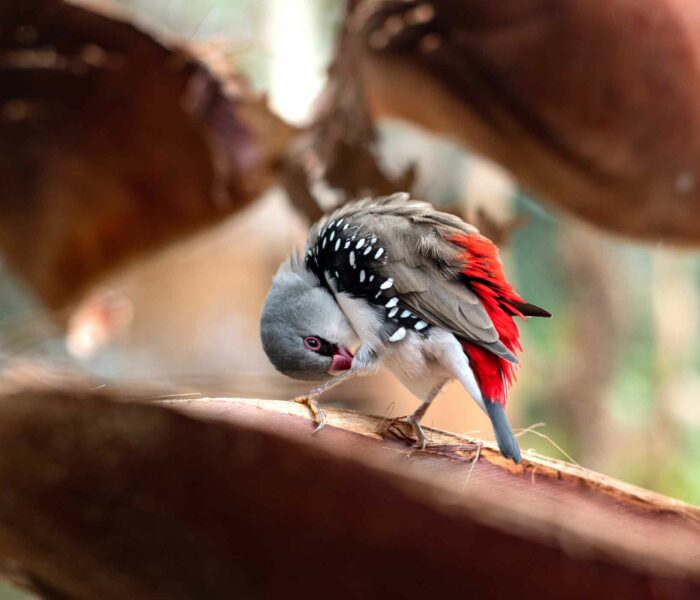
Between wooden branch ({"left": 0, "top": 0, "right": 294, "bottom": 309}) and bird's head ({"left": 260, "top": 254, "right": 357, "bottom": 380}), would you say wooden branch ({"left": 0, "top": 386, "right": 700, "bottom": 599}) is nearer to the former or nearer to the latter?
bird's head ({"left": 260, "top": 254, "right": 357, "bottom": 380})

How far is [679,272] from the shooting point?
2588 mm

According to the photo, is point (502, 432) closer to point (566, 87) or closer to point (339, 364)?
point (339, 364)

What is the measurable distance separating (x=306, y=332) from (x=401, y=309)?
75 millimetres

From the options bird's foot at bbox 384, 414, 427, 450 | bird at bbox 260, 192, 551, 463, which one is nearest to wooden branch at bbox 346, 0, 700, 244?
bird at bbox 260, 192, 551, 463

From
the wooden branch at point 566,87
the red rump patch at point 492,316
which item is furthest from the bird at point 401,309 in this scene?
the wooden branch at point 566,87

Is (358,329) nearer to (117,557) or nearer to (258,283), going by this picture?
(117,557)

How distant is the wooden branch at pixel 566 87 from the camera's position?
96cm

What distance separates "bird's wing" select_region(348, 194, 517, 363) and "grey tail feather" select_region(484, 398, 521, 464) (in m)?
0.04

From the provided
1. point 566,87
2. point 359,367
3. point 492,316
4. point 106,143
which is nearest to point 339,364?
point 359,367

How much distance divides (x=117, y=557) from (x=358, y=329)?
232mm

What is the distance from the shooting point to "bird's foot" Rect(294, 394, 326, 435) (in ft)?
1.42

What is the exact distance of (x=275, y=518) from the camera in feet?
1.15

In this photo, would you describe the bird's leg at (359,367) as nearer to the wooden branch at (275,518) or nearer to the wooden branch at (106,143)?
the wooden branch at (275,518)

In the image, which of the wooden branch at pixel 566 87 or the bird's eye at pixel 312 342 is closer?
the bird's eye at pixel 312 342
